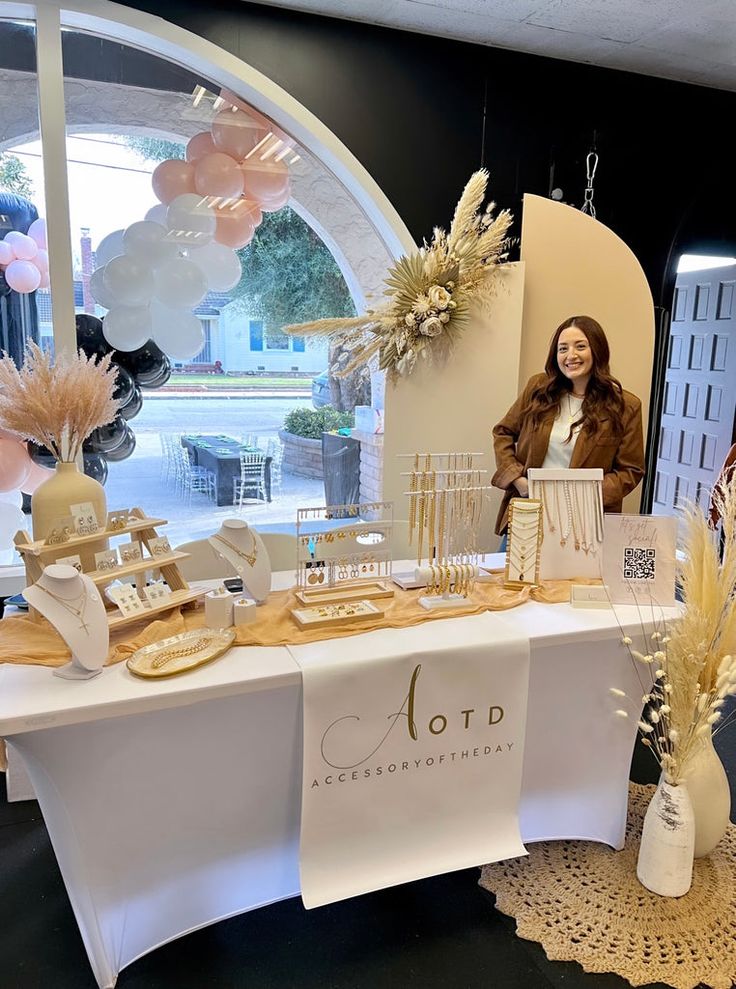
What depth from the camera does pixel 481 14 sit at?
119 inches

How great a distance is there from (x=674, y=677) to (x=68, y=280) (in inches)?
104

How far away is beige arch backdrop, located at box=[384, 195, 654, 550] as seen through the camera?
3.05 m

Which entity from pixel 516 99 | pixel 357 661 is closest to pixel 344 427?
pixel 516 99

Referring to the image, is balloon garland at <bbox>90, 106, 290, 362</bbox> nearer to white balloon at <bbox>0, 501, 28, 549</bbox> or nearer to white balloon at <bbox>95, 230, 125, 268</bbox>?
white balloon at <bbox>95, 230, 125, 268</bbox>

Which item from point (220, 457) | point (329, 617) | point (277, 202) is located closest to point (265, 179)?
point (277, 202)

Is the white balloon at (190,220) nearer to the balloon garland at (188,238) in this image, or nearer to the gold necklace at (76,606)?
the balloon garland at (188,238)

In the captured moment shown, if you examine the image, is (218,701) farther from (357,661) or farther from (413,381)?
(413,381)

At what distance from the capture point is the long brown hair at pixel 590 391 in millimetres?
2264

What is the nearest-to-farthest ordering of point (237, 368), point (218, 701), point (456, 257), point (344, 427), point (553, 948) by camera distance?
point (218, 701) → point (553, 948) → point (456, 257) → point (237, 368) → point (344, 427)

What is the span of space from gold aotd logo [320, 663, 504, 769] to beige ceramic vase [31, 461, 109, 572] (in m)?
0.70

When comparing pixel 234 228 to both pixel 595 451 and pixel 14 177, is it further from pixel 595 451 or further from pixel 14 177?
pixel 595 451

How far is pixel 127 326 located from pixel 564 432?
1809 mm

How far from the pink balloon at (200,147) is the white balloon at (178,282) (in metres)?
0.50

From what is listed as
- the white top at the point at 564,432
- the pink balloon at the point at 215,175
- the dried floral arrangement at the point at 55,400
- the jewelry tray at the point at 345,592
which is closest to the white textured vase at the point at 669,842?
the jewelry tray at the point at 345,592
